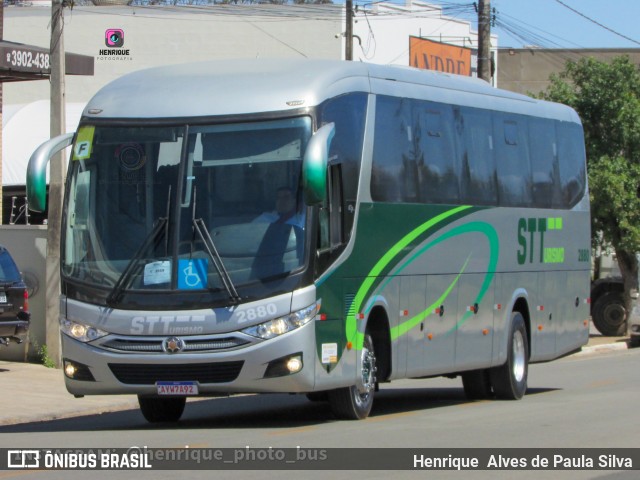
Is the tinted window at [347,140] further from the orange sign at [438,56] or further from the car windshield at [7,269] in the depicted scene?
the orange sign at [438,56]

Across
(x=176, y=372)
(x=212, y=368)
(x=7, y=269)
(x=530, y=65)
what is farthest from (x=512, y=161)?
(x=530, y=65)

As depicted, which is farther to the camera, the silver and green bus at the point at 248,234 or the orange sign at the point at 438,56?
the orange sign at the point at 438,56

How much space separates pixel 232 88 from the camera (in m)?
13.1

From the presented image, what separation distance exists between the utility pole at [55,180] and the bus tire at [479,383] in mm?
6961

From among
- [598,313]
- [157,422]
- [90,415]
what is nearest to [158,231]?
[157,422]

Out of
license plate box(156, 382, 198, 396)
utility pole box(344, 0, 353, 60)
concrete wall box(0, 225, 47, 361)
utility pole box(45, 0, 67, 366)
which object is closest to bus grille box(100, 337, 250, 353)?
license plate box(156, 382, 198, 396)

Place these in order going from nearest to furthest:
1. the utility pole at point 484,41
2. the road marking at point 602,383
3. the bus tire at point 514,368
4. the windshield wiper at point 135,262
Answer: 1. the windshield wiper at point 135,262
2. the bus tire at point 514,368
3. the road marking at point 602,383
4. the utility pole at point 484,41

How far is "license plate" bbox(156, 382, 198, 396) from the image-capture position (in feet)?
41.3

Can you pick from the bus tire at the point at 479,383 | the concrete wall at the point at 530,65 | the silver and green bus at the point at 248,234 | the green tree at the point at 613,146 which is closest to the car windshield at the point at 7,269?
the silver and green bus at the point at 248,234

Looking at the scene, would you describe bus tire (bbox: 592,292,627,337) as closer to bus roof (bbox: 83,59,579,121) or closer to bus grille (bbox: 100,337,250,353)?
bus roof (bbox: 83,59,579,121)

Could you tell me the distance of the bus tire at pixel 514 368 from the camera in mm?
17578

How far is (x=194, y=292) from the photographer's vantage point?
12.5 meters

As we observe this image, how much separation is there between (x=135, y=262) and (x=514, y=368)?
693cm

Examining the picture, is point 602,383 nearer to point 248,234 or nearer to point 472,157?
point 472,157
